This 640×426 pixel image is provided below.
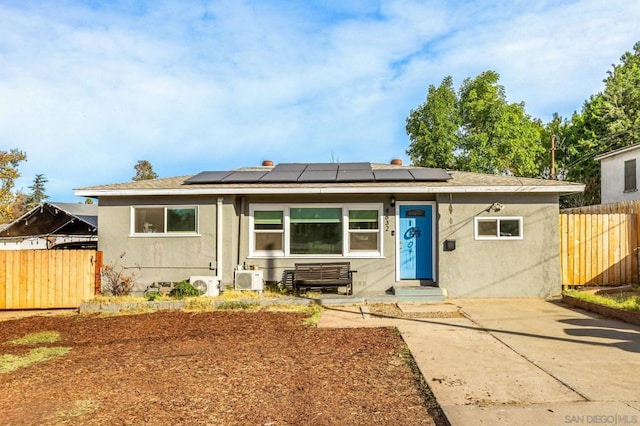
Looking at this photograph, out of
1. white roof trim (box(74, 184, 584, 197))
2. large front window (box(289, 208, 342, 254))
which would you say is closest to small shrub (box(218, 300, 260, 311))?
large front window (box(289, 208, 342, 254))

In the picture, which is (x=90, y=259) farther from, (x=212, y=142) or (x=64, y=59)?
(x=212, y=142)

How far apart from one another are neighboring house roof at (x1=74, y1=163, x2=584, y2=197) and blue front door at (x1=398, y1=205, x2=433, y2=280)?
2.83 feet

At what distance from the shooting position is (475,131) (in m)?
28.5

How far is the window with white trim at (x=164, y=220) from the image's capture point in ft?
37.8

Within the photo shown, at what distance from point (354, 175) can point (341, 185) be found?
42.3 inches

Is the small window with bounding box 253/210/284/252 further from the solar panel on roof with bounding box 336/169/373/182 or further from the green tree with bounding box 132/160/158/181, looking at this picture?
the green tree with bounding box 132/160/158/181

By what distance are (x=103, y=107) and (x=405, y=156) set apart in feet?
67.6

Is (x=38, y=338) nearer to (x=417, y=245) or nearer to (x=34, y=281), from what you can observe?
(x=34, y=281)

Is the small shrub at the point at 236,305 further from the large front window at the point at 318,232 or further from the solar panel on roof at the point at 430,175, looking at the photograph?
the solar panel on roof at the point at 430,175

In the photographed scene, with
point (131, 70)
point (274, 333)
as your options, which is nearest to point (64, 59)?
point (131, 70)

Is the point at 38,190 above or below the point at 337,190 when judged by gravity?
above

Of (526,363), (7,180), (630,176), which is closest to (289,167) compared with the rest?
(526,363)

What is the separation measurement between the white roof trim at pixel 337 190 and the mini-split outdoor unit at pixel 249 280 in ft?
6.97

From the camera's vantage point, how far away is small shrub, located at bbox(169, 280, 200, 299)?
1073cm
